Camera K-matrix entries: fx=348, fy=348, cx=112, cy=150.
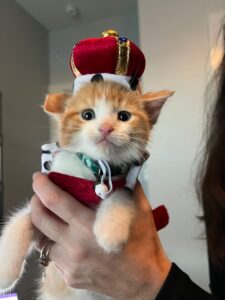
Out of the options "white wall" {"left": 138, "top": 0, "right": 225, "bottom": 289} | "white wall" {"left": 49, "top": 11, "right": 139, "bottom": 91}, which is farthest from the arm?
"white wall" {"left": 49, "top": 11, "right": 139, "bottom": 91}

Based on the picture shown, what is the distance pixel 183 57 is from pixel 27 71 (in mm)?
1174

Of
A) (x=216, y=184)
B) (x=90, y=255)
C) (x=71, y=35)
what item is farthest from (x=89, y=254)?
(x=71, y=35)

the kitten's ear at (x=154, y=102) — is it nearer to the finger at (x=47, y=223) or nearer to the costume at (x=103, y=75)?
the costume at (x=103, y=75)

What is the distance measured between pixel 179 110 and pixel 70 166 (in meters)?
1.20

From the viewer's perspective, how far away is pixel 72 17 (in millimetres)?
2494

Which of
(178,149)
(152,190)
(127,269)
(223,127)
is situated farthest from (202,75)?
(127,269)

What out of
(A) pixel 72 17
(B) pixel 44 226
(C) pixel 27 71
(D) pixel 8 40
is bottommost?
(B) pixel 44 226

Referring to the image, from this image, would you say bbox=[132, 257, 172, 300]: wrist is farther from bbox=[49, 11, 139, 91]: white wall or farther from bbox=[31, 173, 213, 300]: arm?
bbox=[49, 11, 139, 91]: white wall

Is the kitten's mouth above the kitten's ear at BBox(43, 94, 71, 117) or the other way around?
the other way around

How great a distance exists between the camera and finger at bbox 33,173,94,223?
658mm

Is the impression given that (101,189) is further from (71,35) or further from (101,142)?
(71,35)

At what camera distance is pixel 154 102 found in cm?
68

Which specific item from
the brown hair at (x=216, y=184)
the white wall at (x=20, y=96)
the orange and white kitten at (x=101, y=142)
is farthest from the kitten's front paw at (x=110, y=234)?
the white wall at (x=20, y=96)

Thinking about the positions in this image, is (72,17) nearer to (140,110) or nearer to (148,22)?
(148,22)
